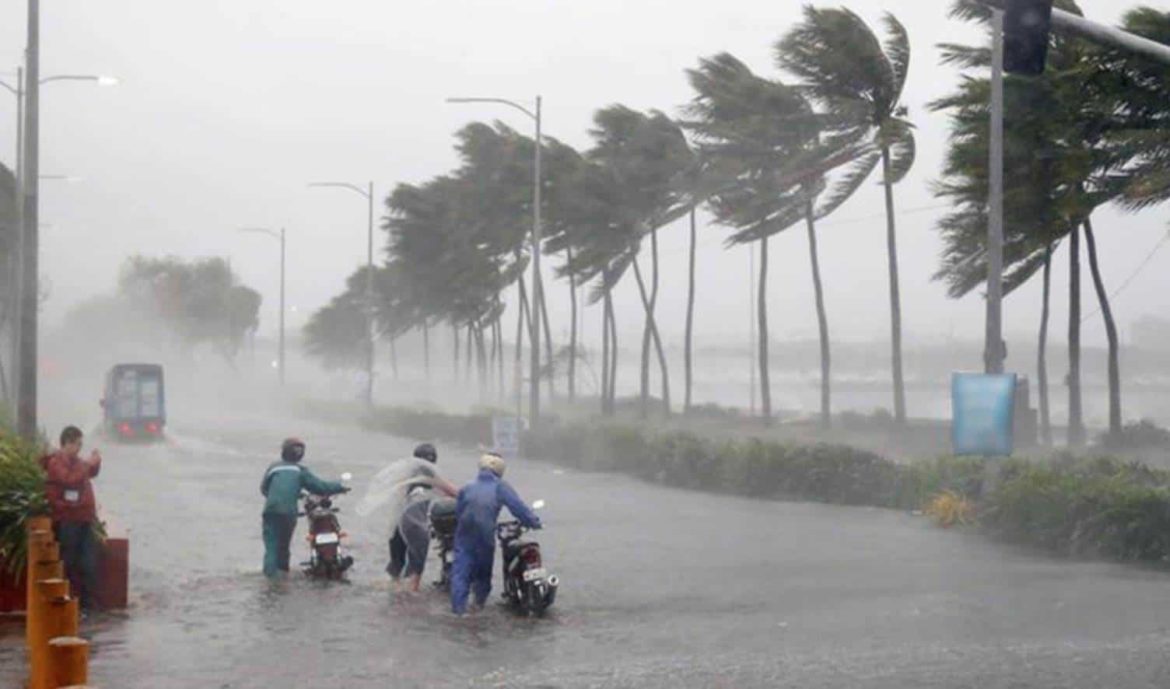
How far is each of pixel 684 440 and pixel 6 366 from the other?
30459 millimetres

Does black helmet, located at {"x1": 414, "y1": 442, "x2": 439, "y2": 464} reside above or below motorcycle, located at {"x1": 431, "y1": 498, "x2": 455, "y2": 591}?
above

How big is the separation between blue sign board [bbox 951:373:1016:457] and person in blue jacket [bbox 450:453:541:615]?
9657 mm

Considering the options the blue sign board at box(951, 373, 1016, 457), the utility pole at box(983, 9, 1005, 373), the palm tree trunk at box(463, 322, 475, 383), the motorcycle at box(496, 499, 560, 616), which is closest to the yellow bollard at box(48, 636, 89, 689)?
the motorcycle at box(496, 499, 560, 616)

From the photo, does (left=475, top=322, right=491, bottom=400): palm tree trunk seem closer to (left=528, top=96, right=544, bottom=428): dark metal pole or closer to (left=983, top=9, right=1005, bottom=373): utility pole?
(left=528, top=96, right=544, bottom=428): dark metal pole

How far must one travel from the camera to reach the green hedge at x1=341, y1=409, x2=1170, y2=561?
21.8 meters

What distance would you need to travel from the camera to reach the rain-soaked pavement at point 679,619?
13.5m

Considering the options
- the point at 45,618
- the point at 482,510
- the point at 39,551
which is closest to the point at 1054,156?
the point at 482,510

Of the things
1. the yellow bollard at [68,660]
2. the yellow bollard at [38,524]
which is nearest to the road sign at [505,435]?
the yellow bollard at [38,524]

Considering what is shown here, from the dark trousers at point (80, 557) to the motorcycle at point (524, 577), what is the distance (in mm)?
3571

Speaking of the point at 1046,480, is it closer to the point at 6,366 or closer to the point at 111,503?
the point at 111,503

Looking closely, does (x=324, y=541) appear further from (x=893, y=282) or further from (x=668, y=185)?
(x=668, y=185)

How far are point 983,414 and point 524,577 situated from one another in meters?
10.1

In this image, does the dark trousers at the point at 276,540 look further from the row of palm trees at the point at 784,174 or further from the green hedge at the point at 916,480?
the row of palm trees at the point at 784,174

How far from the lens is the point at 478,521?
1708cm
